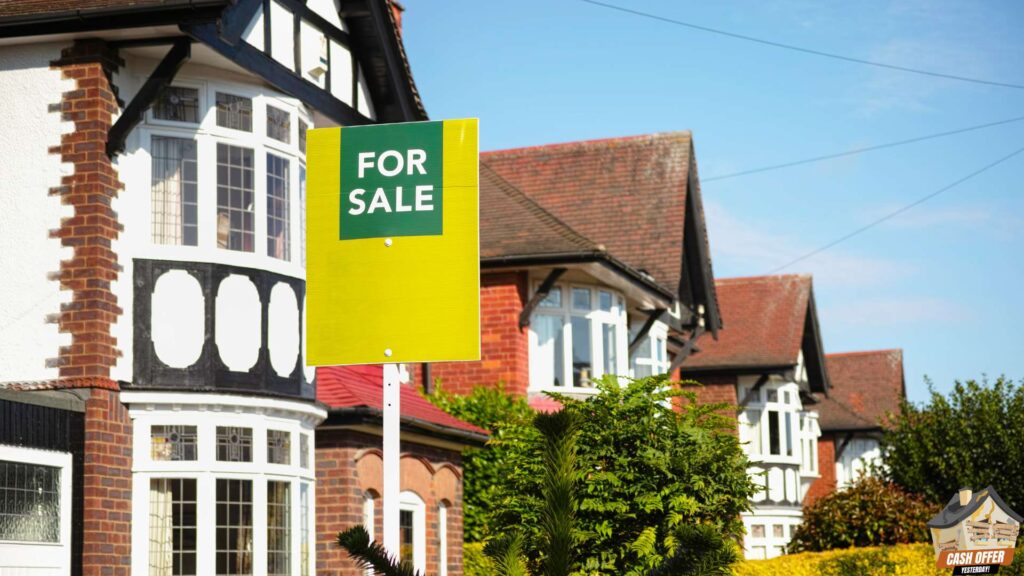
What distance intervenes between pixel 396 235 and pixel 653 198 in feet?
76.6

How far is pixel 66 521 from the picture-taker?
1338 cm

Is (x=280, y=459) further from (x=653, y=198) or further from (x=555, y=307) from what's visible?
(x=653, y=198)

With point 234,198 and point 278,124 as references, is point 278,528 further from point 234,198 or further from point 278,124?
point 278,124

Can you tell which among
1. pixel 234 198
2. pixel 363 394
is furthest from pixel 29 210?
pixel 363 394

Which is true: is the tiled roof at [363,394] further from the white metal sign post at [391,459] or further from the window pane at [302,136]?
the white metal sign post at [391,459]

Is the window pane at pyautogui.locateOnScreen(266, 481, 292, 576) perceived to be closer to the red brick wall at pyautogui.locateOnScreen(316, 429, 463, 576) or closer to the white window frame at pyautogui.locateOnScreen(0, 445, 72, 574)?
the red brick wall at pyautogui.locateOnScreen(316, 429, 463, 576)

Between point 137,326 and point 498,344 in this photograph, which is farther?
point 498,344

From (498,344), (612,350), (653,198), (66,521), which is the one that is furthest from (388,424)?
(653,198)

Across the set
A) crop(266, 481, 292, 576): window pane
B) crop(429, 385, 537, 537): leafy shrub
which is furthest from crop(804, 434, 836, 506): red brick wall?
crop(266, 481, 292, 576): window pane

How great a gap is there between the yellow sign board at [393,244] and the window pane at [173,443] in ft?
20.4

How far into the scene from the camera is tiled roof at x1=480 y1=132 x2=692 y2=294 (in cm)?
3075

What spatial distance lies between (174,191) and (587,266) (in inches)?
455

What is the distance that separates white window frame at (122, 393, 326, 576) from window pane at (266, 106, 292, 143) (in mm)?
2863

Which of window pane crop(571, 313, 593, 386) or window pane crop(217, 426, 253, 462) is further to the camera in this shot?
window pane crop(571, 313, 593, 386)
